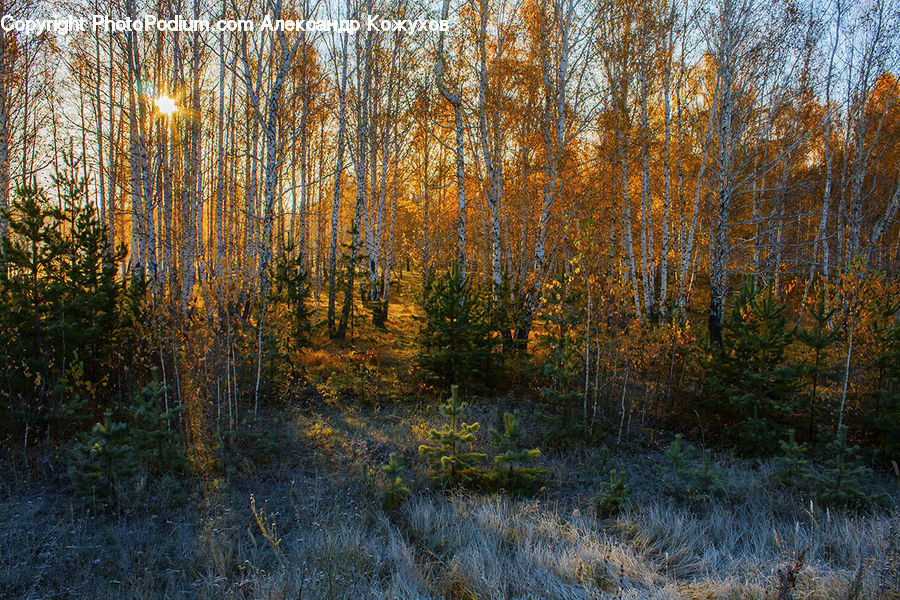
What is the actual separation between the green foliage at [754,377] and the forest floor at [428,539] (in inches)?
20.5

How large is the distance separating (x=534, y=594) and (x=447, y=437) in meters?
1.90

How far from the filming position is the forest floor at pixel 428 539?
295 centimetres

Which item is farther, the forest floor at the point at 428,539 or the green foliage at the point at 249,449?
the green foliage at the point at 249,449

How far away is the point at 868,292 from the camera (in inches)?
229

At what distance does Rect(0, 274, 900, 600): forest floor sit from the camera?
2.95 m

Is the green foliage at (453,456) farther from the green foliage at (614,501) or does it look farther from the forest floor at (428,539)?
the green foliage at (614,501)

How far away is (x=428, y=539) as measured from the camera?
3723 millimetres

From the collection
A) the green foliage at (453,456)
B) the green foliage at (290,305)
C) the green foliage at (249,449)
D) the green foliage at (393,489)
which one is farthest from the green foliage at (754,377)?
the green foliage at (290,305)

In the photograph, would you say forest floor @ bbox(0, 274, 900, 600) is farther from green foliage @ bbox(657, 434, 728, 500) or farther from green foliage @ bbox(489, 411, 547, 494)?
green foliage @ bbox(489, 411, 547, 494)

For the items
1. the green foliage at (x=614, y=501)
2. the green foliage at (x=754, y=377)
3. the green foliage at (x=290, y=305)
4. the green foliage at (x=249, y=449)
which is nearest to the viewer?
the green foliage at (x=614, y=501)

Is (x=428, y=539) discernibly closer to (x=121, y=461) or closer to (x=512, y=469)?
(x=512, y=469)

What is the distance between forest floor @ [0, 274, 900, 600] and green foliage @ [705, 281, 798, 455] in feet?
1.71

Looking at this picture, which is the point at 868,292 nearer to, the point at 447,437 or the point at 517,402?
the point at 517,402

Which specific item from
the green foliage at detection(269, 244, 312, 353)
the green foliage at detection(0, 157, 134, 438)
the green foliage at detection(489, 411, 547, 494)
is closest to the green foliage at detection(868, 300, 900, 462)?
the green foliage at detection(489, 411, 547, 494)
